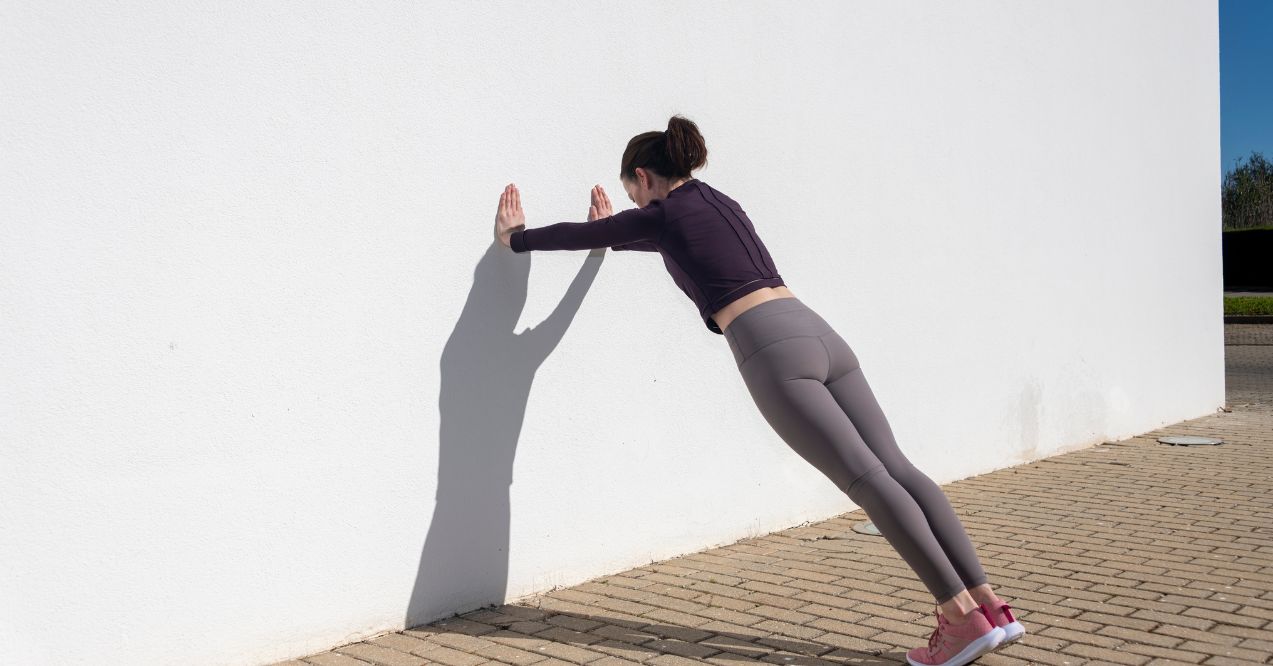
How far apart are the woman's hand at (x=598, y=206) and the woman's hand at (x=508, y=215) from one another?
1.06 feet

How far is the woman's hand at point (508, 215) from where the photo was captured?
4.06m

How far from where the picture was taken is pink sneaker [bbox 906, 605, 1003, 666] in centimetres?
319

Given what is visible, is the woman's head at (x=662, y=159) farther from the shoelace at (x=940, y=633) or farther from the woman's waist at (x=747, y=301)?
the shoelace at (x=940, y=633)

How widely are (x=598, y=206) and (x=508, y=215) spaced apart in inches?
16.7

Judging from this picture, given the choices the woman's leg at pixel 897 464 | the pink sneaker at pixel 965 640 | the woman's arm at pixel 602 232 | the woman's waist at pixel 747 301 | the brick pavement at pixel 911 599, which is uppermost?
the woman's arm at pixel 602 232

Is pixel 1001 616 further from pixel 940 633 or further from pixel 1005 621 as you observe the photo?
pixel 940 633

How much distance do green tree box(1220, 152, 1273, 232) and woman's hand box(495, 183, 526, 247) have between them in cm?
5639

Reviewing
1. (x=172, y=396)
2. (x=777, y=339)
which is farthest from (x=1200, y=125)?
(x=172, y=396)

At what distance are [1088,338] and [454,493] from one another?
543 centimetres

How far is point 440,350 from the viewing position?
3.90 meters

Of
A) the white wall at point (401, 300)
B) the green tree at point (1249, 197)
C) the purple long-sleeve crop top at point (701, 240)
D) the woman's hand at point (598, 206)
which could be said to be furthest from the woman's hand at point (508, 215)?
the green tree at point (1249, 197)

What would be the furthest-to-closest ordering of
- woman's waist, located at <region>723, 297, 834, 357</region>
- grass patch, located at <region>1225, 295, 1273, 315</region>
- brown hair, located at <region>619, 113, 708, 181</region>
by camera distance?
grass patch, located at <region>1225, 295, 1273, 315</region> → brown hair, located at <region>619, 113, 708, 181</region> → woman's waist, located at <region>723, 297, 834, 357</region>

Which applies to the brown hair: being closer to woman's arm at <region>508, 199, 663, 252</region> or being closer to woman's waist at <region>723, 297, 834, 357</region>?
woman's arm at <region>508, 199, 663, 252</region>

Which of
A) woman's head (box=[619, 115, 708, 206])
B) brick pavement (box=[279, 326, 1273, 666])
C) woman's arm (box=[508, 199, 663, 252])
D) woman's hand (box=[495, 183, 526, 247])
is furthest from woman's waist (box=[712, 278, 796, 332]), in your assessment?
brick pavement (box=[279, 326, 1273, 666])
